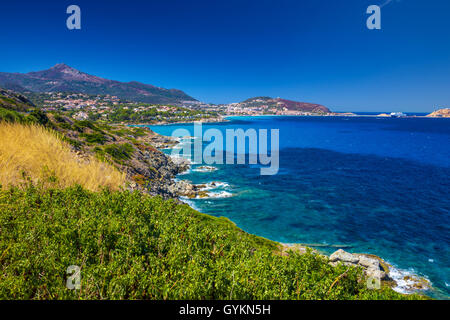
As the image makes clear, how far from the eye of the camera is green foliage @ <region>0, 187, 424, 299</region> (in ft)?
13.5

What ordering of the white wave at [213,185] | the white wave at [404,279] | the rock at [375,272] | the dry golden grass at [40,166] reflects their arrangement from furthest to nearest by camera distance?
the white wave at [213,185]
the rock at [375,272]
the white wave at [404,279]
the dry golden grass at [40,166]

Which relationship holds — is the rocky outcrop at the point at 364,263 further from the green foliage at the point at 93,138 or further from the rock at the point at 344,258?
the green foliage at the point at 93,138

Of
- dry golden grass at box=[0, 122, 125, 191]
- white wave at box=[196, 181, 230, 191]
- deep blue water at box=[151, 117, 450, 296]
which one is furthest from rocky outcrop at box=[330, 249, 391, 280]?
white wave at box=[196, 181, 230, 191]

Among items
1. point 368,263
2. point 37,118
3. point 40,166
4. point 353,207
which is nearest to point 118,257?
point 40,166

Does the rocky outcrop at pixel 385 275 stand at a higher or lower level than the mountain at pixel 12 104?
lower

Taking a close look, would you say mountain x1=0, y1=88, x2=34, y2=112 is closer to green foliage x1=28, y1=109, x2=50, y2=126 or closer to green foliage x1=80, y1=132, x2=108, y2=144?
green foliage x1=28, y1=109, x2=50, y2=126

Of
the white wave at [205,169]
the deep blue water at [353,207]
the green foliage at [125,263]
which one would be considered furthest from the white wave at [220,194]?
the green foliage at [125,263]

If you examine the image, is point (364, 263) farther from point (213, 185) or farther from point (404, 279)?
point (213, 185)

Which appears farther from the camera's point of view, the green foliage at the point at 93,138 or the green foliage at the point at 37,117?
the green foliage at the point at 93,138

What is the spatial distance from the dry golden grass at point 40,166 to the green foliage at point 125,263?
1.35 m

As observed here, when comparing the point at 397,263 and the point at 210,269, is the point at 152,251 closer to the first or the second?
the point at 210,269

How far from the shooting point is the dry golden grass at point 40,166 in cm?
818

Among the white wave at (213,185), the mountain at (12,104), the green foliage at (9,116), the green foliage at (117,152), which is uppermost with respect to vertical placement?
the mountain at (12,104)
